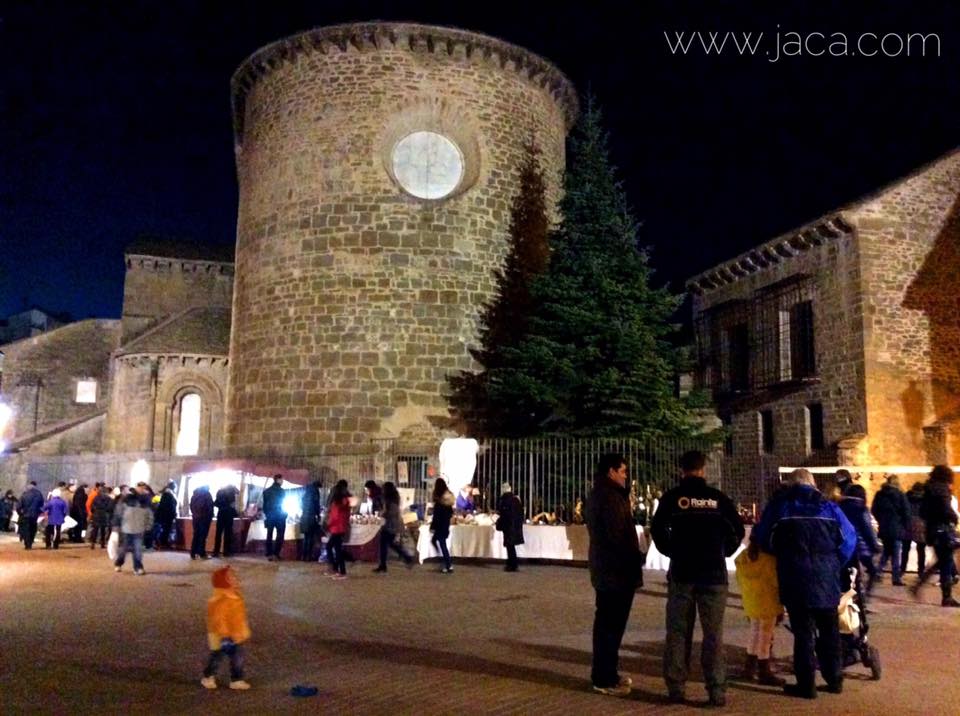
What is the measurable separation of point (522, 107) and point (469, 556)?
39.1 ft

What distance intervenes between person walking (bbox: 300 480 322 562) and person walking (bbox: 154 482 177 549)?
143 inches

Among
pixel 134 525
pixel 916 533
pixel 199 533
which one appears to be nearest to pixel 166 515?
pixel 199 533

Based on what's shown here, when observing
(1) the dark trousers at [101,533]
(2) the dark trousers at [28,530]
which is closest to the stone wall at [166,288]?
(1) the dark trousers at [101,533]

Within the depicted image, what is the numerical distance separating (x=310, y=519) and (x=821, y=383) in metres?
12.7

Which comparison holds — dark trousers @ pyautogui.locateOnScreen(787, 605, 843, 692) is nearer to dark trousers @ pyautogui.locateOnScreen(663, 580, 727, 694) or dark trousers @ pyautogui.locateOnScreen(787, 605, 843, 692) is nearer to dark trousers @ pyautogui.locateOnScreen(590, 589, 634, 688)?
dark trousers @ pyautogui.locateOnScreen(663, 580, 727, 694)

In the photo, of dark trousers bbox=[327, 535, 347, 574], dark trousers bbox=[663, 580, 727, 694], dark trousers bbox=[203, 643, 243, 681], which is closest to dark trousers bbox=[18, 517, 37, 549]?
dark trousers bbox=[327, 535, 347, 574]

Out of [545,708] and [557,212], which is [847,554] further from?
[557,212]

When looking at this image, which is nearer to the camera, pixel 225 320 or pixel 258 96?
pixel 258 96

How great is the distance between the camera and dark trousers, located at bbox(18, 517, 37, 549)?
19.1m

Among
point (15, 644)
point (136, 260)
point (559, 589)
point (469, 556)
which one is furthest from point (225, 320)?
point (15, 644)

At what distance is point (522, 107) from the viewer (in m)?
22.7

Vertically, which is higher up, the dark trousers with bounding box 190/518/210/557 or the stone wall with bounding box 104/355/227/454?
the stone wall with bounding box 104/355/227/454

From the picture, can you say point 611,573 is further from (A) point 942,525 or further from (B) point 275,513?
(B) point 275,513

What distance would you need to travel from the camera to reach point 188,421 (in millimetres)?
31484
